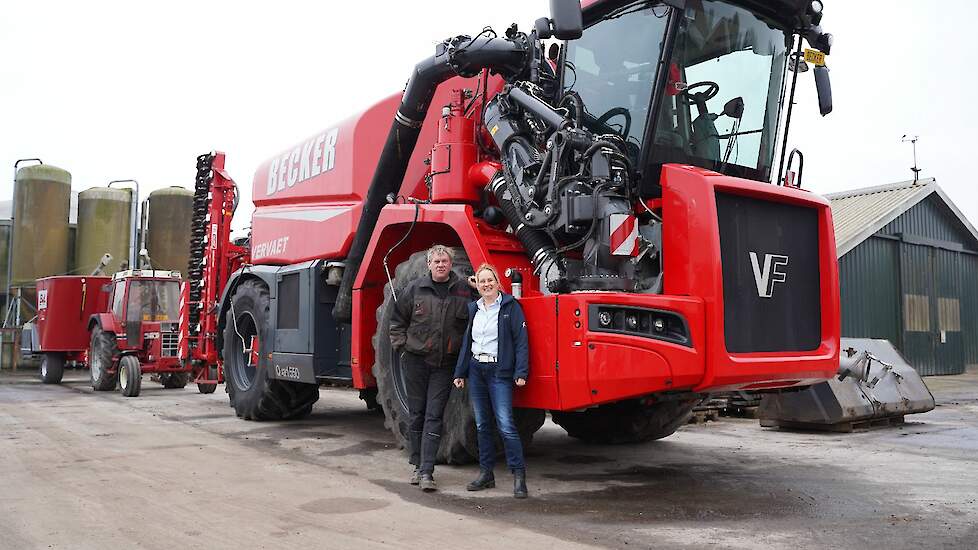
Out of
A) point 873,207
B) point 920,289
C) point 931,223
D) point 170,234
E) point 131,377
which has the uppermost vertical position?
point 873,207

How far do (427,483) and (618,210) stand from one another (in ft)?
7.45

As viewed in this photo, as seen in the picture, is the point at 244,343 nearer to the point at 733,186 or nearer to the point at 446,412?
the point at 446,412

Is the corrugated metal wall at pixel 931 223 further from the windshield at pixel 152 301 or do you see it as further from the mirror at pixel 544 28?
the mirror at pixel 544 28

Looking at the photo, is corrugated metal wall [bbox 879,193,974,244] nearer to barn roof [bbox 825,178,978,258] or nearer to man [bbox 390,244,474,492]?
barn roof [bbox 825,178,978,258]

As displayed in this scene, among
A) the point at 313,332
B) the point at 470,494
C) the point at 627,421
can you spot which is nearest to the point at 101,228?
the point at 313,332

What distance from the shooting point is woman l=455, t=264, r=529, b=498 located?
210 inches

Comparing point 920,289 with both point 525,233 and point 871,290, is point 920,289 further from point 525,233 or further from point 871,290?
point 525,233

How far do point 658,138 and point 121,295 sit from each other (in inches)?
521

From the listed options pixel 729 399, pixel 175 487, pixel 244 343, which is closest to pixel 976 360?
pixel 729 399

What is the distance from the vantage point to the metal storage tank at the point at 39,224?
21.9 metres

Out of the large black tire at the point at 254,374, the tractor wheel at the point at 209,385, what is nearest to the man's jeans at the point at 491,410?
the large black tire at the point at 254,374

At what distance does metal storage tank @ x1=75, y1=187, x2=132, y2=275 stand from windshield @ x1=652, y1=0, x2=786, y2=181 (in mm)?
20517

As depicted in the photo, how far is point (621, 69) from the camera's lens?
19.2 feet

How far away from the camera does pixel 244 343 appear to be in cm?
986
